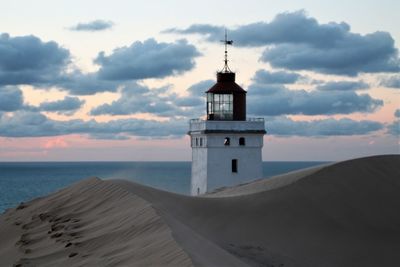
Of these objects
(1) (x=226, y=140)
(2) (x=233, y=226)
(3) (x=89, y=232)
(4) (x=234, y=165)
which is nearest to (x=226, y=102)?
(1) (x=226, y=140)

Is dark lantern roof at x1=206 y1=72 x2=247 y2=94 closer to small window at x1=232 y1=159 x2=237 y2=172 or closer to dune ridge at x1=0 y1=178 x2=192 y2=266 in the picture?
small window at x1=232 y1=159 x2=237 y2=172

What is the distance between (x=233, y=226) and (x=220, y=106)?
52.4 feet

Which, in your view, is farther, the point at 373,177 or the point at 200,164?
the point at 200,164

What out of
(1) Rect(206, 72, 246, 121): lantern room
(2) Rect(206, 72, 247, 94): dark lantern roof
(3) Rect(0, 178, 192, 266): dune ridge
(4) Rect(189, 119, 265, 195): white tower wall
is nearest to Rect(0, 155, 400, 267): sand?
(3) Rect(0, 178, 192, 266): dune ridge

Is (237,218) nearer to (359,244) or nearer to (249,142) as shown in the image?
(359,244)

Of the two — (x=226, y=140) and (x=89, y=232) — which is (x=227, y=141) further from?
(x=89, y=232)

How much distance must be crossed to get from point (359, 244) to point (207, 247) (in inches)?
155

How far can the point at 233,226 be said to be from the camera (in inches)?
512

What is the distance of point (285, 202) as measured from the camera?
14117 millimetres

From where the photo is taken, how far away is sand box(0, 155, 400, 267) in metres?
10.8

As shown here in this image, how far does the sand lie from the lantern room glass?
11.9 m

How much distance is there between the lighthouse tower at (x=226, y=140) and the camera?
2764cm

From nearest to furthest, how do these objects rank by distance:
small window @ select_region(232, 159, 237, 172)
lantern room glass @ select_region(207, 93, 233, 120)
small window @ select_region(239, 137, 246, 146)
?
small window @ select_region(232, 159, 237, 172) → small window @ select_region(239, 137, 246, 146) → lantern room glass @ select_region(207, 93, 233, 120)

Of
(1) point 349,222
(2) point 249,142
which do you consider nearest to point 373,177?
(1) point 349,222
